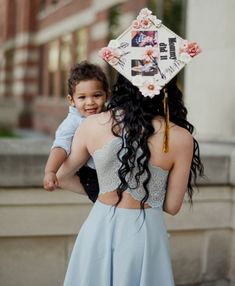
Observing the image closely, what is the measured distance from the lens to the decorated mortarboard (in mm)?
2447

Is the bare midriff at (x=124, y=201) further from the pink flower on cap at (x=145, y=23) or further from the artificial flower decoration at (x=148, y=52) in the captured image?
the pink flower on cap at (x=145, y=23)

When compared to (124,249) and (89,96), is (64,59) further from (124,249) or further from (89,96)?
(124,249)

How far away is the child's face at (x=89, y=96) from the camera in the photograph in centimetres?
275

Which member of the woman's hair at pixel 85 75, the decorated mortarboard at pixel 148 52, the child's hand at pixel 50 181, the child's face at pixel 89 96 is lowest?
the child's hand at pixel 50 181

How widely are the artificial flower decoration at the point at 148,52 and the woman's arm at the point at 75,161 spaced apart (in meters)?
0.31

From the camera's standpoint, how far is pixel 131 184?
2.51m


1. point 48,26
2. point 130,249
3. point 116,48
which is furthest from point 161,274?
point 48,26

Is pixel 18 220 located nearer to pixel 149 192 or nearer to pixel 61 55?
pixel 149 192

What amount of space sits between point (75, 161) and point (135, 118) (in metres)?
0.41

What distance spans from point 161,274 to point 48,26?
2230cm

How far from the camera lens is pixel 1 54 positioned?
113 ft

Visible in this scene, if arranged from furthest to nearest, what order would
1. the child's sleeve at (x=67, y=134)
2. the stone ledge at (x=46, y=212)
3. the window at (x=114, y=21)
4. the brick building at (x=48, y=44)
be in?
the brick building at (x=48, y=44) < the window at (x=114, y=21) < the stone ledge at (x=46, y=212) < the child's sleeve at (x=67, y=134)

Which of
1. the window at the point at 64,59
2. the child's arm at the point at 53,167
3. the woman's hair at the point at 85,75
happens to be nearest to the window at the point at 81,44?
the window at the point at 64,59

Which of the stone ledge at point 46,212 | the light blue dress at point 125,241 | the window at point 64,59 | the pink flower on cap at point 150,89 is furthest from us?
the window at point 64,59
